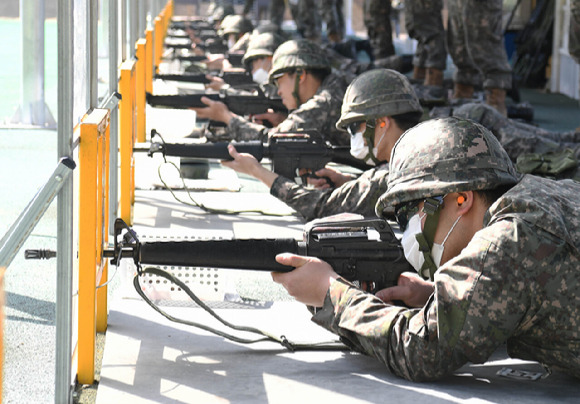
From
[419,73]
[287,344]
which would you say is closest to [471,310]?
[287,344]

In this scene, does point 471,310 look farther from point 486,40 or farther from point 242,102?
point 486,40

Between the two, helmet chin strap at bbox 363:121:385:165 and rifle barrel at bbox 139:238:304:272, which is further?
helmet chin strap at bbox 363:121:385:165

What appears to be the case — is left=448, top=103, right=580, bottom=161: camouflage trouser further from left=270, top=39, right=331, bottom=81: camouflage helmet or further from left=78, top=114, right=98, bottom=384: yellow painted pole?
left=78, top=114, right=98, bottom=384: yellow painted pole

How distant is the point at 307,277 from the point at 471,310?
0.60 meters

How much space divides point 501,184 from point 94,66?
5.38ft

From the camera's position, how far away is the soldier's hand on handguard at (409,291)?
10.1 feet

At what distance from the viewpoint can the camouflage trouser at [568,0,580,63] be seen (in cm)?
756

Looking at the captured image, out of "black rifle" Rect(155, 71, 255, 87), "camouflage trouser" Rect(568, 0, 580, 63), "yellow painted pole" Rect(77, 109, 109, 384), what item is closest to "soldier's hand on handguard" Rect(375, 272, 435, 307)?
"yellow painted pole" Rect(77, 109, 109, 384)

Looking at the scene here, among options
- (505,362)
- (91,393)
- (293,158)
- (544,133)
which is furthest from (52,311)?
(544,133)

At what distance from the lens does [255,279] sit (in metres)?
4.44

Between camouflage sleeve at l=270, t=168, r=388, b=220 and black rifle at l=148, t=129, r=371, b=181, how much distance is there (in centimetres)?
19

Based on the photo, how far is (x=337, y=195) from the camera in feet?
15.8

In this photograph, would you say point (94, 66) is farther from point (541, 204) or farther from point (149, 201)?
point (149, 201)

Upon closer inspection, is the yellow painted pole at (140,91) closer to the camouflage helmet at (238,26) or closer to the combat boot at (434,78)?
the combat boot at (434,78)
